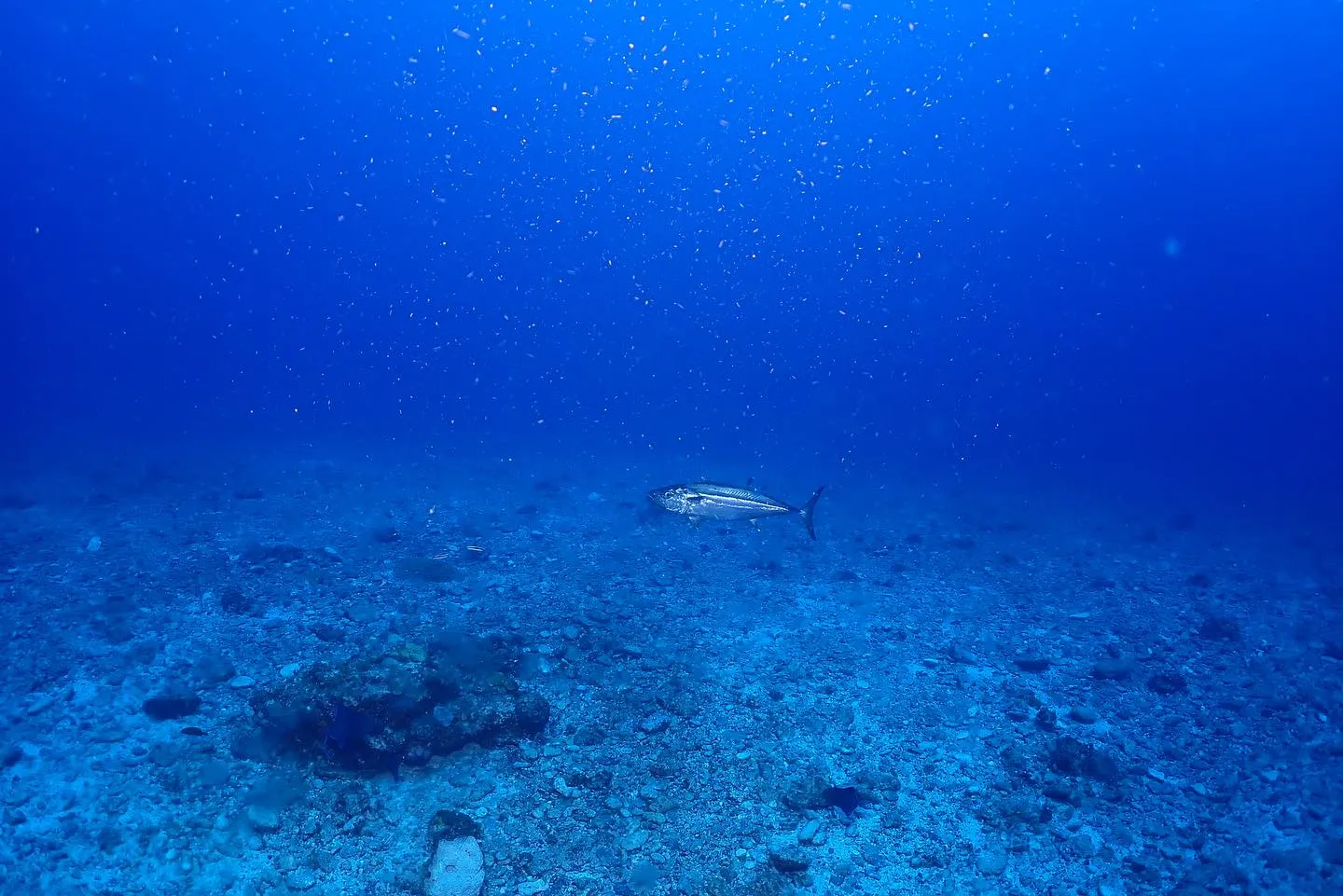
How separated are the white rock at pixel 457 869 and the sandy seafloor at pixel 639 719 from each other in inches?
1.2

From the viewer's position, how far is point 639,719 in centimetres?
731

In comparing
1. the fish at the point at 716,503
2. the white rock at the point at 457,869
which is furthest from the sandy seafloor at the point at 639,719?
the fish at the point at 716,503

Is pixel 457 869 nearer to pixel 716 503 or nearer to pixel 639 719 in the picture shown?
pixel 639 719

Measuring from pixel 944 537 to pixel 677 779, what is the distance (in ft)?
39.7

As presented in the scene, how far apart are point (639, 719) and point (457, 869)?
8.31 feet

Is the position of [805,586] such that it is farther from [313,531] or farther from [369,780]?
[313,531]

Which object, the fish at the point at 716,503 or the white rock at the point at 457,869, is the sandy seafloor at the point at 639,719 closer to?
the white rock at the point at 457,869

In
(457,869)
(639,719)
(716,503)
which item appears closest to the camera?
(457,869)

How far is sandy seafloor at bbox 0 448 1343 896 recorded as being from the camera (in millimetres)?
5500

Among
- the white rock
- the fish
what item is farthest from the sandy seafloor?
the fish

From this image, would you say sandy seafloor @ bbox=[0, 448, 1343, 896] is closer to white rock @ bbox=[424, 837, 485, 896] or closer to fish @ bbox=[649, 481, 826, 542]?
white rock @ bbox=[424, 837, 485, 896]

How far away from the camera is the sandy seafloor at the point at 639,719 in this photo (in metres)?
5.50

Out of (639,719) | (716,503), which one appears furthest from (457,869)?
(716,503)

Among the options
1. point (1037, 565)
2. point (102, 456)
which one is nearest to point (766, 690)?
point (1037, 565)
